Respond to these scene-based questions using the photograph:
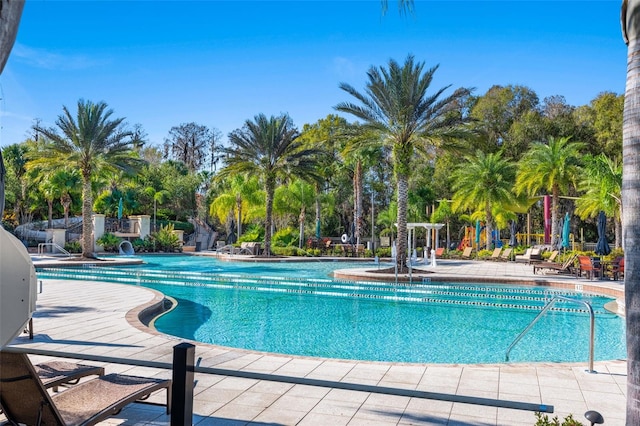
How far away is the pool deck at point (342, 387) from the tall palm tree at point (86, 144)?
1760 centimetres

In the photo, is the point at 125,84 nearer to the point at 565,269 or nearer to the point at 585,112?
the point at 565,269

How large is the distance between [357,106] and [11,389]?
61.9 ft

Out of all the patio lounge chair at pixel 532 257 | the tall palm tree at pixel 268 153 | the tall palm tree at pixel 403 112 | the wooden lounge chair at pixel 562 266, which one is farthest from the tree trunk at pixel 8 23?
the tall palm tree at pixel 268 153

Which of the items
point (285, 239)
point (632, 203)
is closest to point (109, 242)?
point (285, 239)

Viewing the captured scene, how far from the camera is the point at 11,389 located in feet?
10.4

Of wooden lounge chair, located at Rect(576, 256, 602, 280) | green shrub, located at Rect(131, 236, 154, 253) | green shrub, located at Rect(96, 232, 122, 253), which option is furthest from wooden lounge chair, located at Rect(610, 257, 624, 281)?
green shrub, located at Rect(96, 232, 122, 253)

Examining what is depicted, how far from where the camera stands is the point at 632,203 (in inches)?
125

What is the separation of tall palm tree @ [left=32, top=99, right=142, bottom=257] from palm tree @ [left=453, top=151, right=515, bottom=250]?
21249mm

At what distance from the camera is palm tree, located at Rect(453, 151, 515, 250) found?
114 feet

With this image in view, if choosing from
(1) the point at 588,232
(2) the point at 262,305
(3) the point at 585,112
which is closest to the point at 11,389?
(2) the point at 262,305

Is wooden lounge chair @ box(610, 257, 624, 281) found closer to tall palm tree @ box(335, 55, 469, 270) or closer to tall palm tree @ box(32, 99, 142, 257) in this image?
tall palm tree @ box(335, 55, 469, 270)

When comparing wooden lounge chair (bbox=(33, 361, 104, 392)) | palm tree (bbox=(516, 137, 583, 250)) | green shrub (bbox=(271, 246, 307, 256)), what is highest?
palm tree (bbox=(516, 137, 583, 250))

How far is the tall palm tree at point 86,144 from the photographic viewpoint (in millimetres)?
24219

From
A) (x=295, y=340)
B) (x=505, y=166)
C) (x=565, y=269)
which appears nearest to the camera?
(x=295, y=340)
